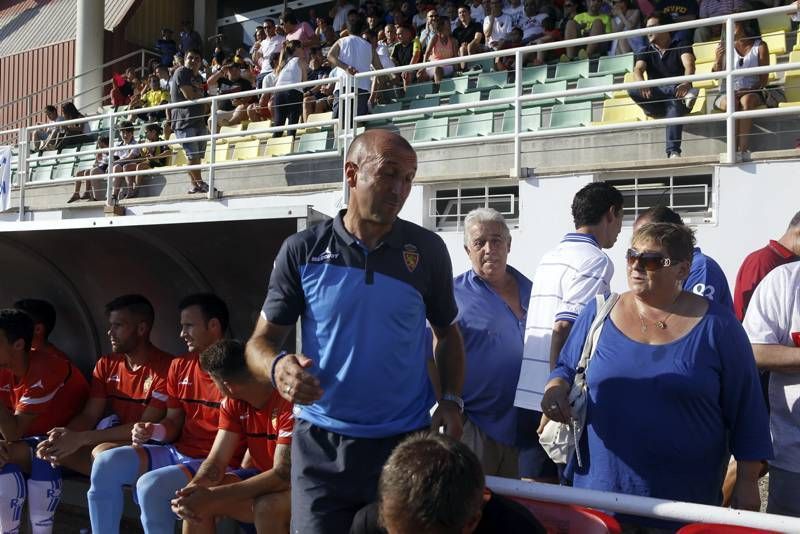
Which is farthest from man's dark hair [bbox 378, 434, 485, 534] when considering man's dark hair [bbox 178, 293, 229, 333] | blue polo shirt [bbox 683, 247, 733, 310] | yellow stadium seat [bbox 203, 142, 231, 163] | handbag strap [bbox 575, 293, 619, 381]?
yellow stadium seat [bbox 203, 142, 231, 163]

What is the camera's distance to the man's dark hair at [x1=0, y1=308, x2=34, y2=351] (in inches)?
213

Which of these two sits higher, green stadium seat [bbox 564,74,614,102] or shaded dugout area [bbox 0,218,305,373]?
green stadium seat [bbox 564,74,614,102]

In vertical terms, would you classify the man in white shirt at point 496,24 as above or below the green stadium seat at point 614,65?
above

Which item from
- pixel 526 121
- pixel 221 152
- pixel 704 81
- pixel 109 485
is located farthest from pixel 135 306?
pixel 221 152

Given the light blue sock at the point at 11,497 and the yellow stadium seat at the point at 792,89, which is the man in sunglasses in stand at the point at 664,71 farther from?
the light blue sock at the point at 11,497

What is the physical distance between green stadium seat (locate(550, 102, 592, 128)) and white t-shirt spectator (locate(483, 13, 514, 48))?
258 cm

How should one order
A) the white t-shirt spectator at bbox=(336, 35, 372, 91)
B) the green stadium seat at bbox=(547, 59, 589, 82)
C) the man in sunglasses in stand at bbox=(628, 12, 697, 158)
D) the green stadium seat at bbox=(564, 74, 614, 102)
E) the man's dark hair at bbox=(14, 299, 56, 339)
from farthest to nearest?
the white t-shirt spectator at bbox=(336, 35, 372, 91) → the green stadium seat at bbox=(547, 59, 589, 82) → the green stadium seat at bbox=(564, 74, 614, 102) → the man in sunglasses in stand at bbox=(628, 12, 697, 158) → the man's dark hair at bbox=(14, 299, 56, 339)

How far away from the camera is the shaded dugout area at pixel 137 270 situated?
5000 millimetres

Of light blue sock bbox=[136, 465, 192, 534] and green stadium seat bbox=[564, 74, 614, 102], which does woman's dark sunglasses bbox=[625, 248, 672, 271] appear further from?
green stadium seat bbox=[564, 74, 614, 102]

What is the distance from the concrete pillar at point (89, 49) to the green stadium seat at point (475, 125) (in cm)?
1125

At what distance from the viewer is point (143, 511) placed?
158 inches

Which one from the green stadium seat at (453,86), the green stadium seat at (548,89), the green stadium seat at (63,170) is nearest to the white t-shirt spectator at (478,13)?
the green stadium seat at (453,86)

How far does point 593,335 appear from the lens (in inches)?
118

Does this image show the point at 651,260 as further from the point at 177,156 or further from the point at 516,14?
the point at 177,156
